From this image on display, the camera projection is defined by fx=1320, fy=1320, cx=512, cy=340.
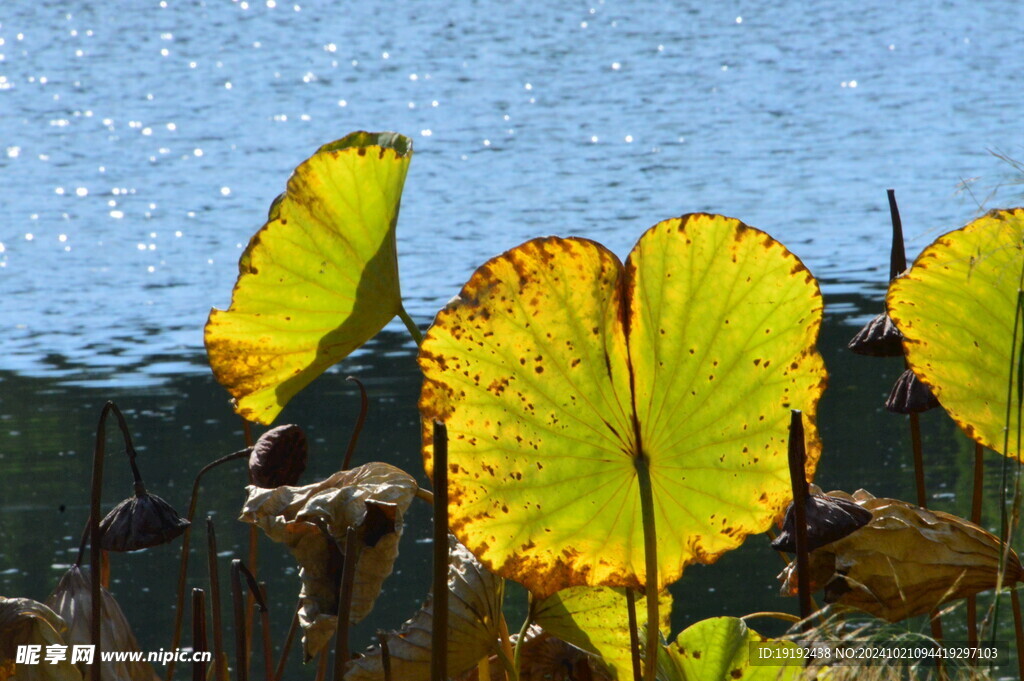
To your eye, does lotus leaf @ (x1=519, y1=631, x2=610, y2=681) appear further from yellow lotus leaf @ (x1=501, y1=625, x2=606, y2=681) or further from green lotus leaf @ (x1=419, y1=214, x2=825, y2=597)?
green lotus leaf @ (x1=419, y1=214, x2=825, y2=597)

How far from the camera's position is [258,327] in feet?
1.98

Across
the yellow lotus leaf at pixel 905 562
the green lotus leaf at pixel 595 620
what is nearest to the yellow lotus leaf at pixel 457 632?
the green lotus leaf at pixel 595 620

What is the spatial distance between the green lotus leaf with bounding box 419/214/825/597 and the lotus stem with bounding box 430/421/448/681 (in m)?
0.09

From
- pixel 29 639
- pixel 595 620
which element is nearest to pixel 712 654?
pixel 595 620

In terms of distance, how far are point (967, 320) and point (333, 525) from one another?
26 centimetres

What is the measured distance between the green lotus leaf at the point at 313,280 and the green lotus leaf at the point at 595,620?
0.15 m

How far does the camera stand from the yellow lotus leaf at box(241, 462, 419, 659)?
1.62 feet

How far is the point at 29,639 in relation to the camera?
548 mm

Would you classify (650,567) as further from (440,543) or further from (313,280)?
(313,280)

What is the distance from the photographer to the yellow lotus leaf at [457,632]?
527 millimetres

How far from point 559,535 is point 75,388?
3.02 m

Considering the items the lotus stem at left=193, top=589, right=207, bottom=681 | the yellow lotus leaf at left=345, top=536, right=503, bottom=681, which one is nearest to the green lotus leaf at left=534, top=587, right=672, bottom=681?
the yellow lotus leaf at left=345, top=536, right=503, bottom=681

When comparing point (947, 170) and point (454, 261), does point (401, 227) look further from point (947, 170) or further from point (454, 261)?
point (947, 170)

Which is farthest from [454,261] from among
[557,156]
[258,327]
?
[258,327]
